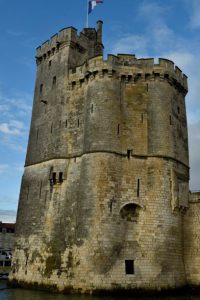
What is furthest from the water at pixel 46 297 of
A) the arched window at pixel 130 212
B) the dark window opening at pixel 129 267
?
the arched window at pixel 130 212

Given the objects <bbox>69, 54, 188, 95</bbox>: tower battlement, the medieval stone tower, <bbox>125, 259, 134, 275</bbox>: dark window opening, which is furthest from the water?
<bbox>69, 54, 188, 95</bbox>: tower battlement

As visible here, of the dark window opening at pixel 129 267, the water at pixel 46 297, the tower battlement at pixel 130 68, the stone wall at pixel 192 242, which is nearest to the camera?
the water at pixel 46 297

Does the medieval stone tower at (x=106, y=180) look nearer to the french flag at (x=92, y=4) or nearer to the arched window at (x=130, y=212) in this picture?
the arched window at (x=130, y=212)

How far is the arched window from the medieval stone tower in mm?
78

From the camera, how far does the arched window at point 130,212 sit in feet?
68.2

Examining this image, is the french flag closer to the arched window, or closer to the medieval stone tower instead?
the medieval stone tower

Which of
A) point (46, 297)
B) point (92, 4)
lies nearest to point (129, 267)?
point (46, 297)

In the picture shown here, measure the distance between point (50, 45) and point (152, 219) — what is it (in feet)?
49.4

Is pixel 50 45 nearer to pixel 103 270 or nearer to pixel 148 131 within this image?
pixel 148 131

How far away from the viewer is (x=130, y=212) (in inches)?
829

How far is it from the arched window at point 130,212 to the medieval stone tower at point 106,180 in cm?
8

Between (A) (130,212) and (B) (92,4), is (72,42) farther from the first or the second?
(A) (130,212)

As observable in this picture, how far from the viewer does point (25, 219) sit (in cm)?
2412

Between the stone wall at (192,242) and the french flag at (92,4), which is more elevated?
the french flag at (92,4)
